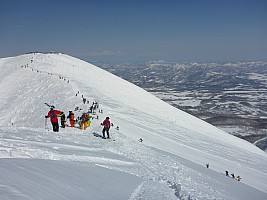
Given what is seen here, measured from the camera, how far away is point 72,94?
3306 centimetres

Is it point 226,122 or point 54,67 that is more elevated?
point 54,67

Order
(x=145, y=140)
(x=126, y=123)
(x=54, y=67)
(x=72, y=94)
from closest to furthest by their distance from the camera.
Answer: (x=145, y=140), (x=126, y=123), (x=72, y=94), (x=54, y=67)

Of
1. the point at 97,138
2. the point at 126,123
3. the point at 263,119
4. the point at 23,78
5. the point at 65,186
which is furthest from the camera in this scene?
the point at 263,119

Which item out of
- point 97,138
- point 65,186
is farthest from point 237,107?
point 65,186

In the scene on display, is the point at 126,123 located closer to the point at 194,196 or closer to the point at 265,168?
the point at 265,168

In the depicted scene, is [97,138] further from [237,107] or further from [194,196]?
[237,107]

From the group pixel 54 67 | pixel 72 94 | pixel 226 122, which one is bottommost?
pixel 226 122

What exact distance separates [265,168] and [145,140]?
40.6 feet

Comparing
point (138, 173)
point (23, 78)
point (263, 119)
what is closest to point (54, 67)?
point (23, 78)

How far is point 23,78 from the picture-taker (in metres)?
44.7

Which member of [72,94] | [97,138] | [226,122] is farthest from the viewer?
[226,122]

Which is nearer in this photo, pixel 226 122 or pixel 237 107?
pixel 226 122

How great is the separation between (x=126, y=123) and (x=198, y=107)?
13482 cm

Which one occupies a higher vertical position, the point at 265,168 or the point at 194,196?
the point at 194,196
